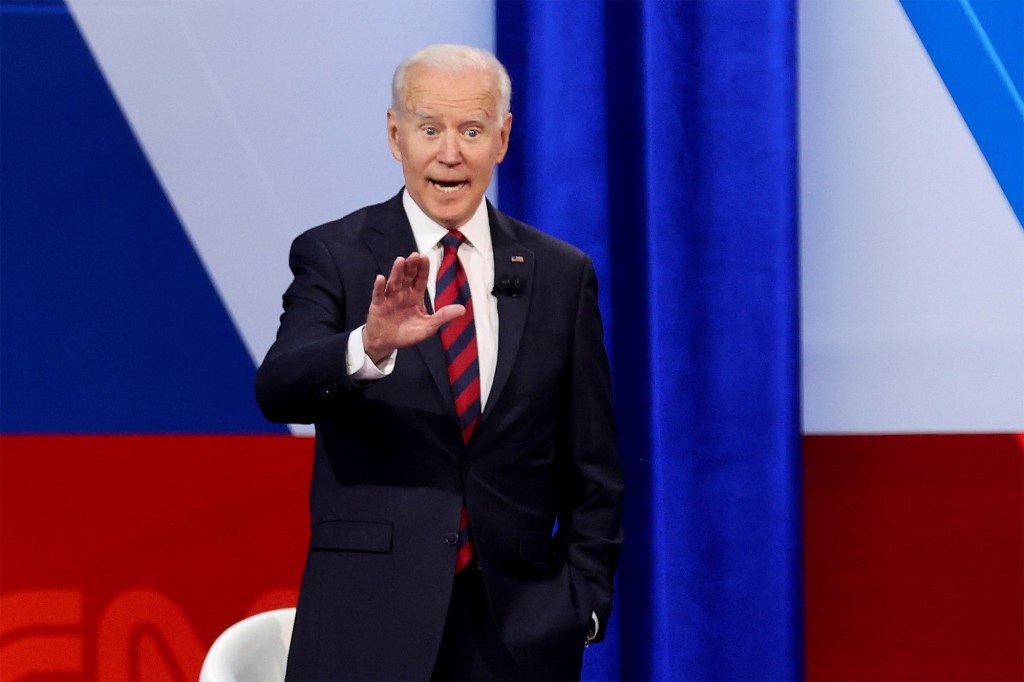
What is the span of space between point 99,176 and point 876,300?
178 centimetres

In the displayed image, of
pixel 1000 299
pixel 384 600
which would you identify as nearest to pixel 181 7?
pixel 384 600

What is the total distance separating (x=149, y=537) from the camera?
2.64m

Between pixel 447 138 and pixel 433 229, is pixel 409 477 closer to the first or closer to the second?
pixel 433 229

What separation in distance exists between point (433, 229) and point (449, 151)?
0.39 ft

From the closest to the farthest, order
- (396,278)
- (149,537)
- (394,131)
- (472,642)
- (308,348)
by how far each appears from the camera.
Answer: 1. (396,278)
2. (308,348)
3. (472,642)
4. (394,131)
5. (149,537)

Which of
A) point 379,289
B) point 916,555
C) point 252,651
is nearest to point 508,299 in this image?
point 379,289

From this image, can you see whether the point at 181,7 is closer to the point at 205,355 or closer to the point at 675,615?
the point at 205,355

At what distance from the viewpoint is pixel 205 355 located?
2.64m

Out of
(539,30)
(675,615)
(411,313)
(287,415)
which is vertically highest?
(539,30)

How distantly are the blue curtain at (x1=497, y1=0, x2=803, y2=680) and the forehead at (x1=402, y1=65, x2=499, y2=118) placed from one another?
27.8 inches

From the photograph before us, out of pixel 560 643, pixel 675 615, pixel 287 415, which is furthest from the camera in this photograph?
pixel 675 615

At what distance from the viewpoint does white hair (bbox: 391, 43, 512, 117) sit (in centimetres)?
175

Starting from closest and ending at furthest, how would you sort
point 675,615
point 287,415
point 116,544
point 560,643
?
point 287,415 < point 560,643 < point 675,615 < point 116,544

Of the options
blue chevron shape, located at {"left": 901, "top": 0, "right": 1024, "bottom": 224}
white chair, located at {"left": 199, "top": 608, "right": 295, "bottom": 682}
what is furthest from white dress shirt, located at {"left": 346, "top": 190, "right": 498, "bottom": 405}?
blue chevron shape, located at {"left": 901, "top": 0, "right": 1024, "bottom": 224}
